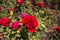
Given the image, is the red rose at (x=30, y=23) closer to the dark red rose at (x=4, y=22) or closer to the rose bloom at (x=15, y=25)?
the rose bloom at (x=15, y=25)

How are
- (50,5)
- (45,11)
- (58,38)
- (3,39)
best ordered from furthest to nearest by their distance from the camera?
(50,5)
(45,11)
(58,38)
(3,39)

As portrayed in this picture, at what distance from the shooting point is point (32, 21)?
6.41 ft

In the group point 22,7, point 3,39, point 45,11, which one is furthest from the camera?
point 45,11

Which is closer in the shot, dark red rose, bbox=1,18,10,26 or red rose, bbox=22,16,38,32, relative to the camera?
red rose, bbox=22,16,38,32

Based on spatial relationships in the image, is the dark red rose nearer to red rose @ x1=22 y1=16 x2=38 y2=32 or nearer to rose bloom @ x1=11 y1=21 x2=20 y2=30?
rose bloom @ x1=11 y1=21 x2=20 y2=30

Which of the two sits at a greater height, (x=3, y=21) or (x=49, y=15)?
(x=3, y=21)

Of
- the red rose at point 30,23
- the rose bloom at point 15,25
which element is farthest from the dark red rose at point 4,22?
the red rose at point 30,23

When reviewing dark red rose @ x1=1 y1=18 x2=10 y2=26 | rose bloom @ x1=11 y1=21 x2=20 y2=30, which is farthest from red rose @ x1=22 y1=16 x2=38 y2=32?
dark red rose @ x1=1 y1=18 x2=10 y2=26

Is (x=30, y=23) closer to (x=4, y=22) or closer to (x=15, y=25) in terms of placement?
(x=15, y=25)

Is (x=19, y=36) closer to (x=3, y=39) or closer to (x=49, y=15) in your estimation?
(x=3, y=39)

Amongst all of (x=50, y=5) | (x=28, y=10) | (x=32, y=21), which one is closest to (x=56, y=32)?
(x=32, y=21)

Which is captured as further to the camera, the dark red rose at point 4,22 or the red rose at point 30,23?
the dark red rose at point 4,22

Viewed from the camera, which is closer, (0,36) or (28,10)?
(0,36)

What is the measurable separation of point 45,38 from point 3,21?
1.68 ft
